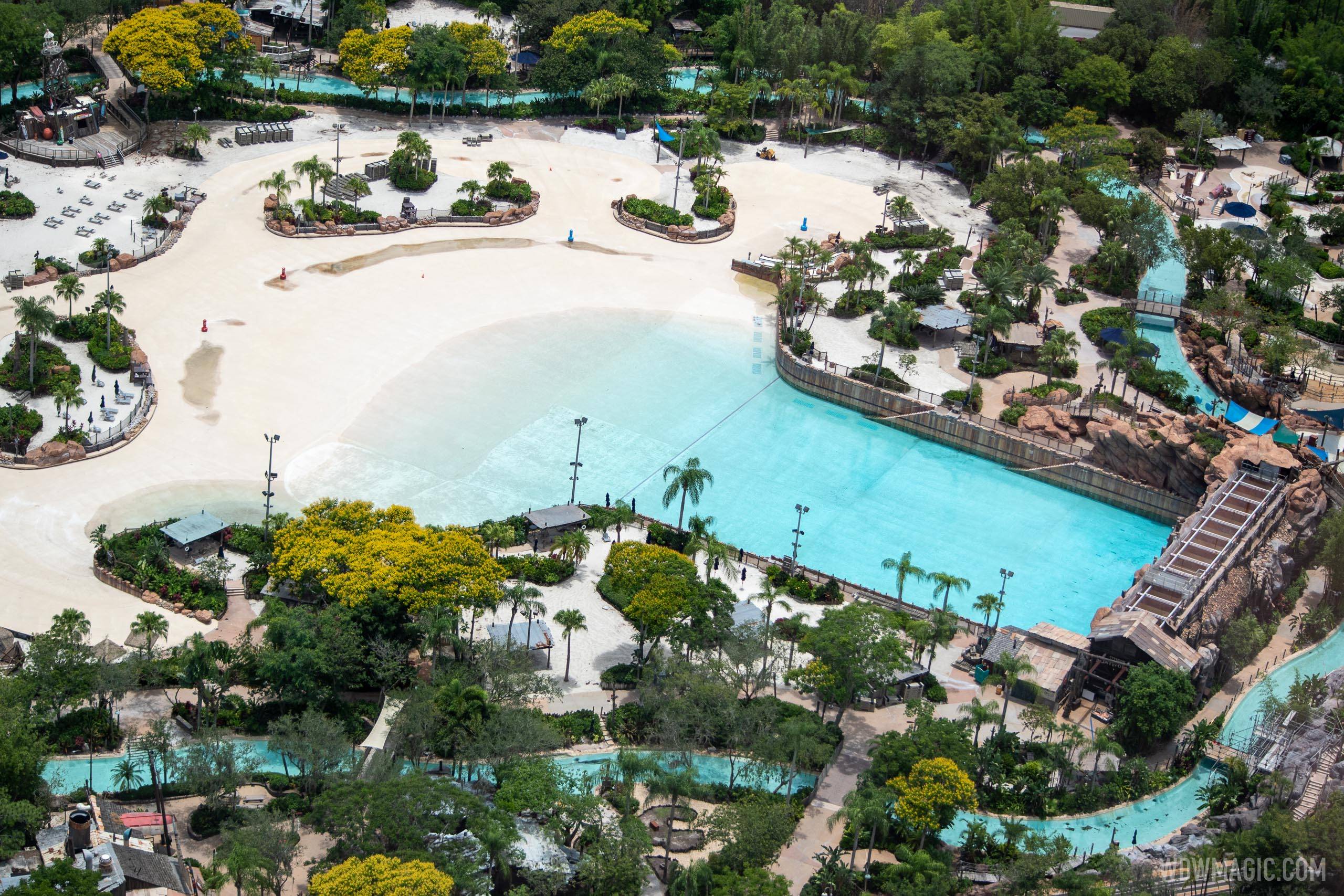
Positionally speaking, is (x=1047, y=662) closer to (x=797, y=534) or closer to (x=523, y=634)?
(x=797, y=534)

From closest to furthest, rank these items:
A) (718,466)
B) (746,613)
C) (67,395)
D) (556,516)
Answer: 1. (746,613)
2. (556,516)
3. (67,395)
4. (718,466)

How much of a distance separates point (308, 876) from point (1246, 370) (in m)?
67.1

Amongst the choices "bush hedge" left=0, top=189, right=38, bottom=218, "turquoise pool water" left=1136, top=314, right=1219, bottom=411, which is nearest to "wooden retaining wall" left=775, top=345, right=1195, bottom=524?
"turquoise pool water" left=1136, top=314, right=1219, bottom=411

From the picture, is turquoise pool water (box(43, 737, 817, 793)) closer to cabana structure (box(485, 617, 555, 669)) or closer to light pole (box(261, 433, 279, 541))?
cabana structure (box(485, 617, 555, 669))

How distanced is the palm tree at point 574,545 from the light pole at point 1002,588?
19999 millimetres

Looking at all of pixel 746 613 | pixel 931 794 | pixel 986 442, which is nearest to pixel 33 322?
pixel 746 613

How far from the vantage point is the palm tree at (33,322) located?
278 feet

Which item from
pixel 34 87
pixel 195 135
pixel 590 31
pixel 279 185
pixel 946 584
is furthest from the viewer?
pixel 590 31

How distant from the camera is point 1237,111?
135750 mm

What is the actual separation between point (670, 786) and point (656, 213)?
6276cm

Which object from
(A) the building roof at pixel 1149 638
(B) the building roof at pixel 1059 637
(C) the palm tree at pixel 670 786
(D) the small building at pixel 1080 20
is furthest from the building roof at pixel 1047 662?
(D) the small building at pixel 1080 20

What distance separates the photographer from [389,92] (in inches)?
5157

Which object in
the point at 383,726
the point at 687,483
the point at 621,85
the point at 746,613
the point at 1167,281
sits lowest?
the point at 383,726

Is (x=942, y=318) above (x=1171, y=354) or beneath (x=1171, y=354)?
above
